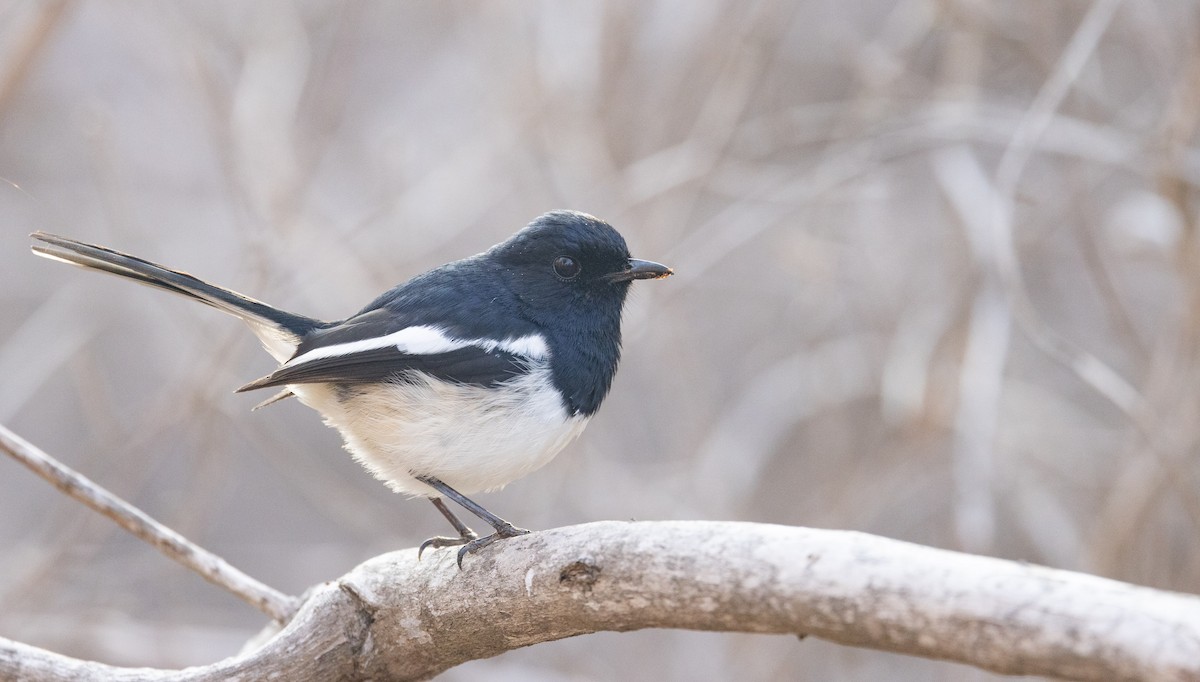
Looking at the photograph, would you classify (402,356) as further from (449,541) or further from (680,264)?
(680,264)

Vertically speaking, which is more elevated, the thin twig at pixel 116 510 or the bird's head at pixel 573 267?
the bird's head at pixel 573 267

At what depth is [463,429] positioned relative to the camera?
2.91 meters

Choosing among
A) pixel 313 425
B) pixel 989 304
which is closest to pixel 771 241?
pixel 989 304

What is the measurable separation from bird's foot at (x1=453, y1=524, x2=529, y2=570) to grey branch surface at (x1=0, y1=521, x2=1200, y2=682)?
0.05 meters

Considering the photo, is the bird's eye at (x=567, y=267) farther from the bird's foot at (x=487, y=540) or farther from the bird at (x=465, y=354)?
the bird's foot at (x=487, y=540)

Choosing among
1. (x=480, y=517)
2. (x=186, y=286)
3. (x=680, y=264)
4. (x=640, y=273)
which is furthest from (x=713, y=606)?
(x=680, y=264)

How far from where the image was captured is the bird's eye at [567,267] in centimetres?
323

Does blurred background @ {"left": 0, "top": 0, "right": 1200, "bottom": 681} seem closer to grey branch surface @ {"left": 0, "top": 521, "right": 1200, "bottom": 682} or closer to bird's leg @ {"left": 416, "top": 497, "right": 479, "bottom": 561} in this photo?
bird's leg @ {"left": 416, "top": 497, "right": 479, "bottom": 561}

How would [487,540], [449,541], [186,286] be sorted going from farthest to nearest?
1. [186,286]
2. [449,541]
3. [487,540]

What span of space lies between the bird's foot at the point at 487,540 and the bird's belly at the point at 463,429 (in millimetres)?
233

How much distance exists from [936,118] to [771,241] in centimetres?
144

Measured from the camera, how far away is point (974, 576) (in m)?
1.56

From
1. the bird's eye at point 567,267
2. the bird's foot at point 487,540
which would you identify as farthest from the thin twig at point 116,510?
the bird's eye at point 567,267

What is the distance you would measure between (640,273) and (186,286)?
1267 millimetres
